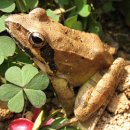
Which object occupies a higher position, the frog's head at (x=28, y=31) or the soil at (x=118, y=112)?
the frog's head at (x=28, y=31)

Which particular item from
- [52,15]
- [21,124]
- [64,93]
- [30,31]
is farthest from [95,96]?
[52,15]

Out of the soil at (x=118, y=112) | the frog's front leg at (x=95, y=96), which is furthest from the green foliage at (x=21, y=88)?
the soil at (x=118, y=112)

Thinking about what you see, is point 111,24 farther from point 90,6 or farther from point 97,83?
point 97,83

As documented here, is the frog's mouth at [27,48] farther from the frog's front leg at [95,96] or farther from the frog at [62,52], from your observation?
the frog's front leg at [95,96]

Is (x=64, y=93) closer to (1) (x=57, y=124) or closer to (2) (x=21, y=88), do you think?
(1) (x=57, y=124)

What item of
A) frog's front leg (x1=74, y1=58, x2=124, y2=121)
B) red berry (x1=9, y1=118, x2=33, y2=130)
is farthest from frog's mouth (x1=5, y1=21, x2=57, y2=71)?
red berry (x1=9, y1=118, x2=33, y2=130)

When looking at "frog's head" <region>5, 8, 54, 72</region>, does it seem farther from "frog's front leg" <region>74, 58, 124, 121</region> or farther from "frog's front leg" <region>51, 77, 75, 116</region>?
"frog's front leg" <region>74, 58, 124, 121</region>
